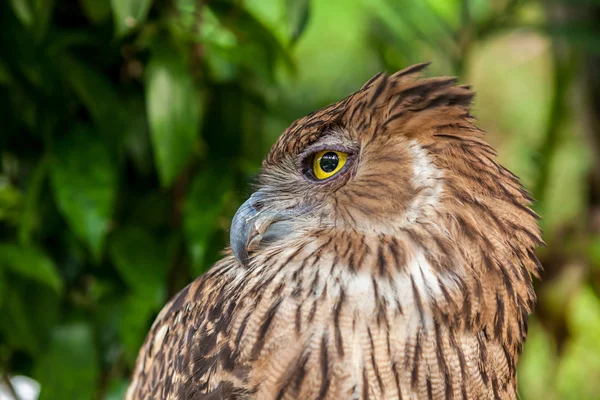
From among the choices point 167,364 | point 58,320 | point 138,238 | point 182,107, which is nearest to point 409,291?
point 167,364

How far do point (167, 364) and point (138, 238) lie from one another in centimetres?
68

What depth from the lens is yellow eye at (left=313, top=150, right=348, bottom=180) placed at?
1.29 m

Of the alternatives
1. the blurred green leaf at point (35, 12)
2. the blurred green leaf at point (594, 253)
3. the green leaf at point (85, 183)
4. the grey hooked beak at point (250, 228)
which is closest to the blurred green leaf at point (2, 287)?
the green leaf at point (85, 183)

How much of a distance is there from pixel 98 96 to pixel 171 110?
0.22 meters

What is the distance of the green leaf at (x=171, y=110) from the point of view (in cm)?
179

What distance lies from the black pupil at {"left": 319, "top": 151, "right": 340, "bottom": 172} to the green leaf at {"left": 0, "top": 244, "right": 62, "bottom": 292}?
0.95 m

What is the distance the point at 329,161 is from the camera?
4.26 ft

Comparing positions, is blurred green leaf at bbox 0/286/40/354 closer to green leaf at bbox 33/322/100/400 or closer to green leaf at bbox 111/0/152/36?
green leaf at bbox 33/322/100/400

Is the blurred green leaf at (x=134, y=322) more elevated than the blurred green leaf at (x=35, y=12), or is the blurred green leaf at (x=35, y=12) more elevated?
the blurred green leaf at (x=35, y=12)

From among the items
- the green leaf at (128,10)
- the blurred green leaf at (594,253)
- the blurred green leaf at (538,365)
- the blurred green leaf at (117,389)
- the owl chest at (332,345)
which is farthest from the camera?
the blurred green leaf at (538,365)

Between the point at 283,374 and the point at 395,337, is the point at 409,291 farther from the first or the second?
the point at 283,374

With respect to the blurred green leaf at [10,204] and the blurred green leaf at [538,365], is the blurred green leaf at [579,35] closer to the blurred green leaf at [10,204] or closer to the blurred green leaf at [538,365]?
the blurred green leaf at [538,365]

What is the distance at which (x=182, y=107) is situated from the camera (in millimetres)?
1828

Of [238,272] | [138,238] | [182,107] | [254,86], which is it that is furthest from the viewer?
[254,86]
